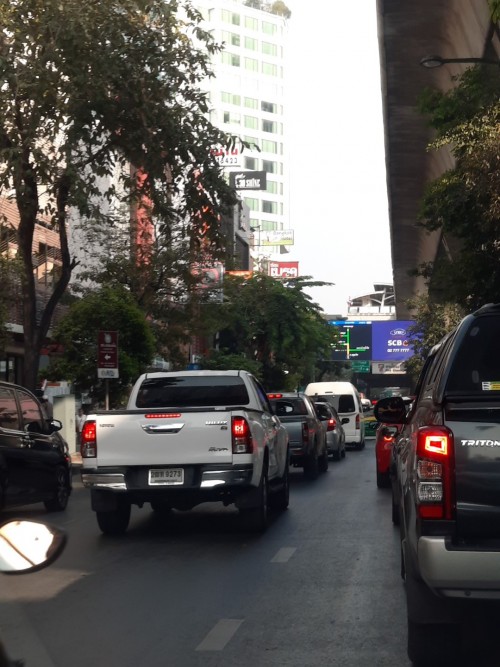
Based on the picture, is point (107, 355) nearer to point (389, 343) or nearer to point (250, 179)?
point (389, 343)

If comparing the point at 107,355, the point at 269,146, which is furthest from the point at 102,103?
the point at 269,146

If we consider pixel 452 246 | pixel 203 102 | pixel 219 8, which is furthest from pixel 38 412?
pixel 219 8

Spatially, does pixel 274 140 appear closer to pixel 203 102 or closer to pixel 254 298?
pixel 254 298

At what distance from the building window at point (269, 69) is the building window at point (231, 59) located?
3556 millimetres

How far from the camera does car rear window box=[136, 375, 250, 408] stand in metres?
15.0

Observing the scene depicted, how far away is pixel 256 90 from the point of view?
137 m

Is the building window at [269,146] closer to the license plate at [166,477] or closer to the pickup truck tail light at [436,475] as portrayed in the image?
the license plate at [166,477]

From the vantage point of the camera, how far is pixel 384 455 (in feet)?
70.2

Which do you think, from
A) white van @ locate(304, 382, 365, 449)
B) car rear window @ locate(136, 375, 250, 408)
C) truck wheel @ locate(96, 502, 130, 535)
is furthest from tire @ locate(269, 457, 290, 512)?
white van @ locate(304, 382, 365, 449)

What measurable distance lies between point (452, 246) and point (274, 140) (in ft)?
323

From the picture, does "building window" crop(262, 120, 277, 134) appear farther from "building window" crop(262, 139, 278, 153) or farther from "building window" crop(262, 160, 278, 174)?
"building window" crop(262, 160, 278, 174)

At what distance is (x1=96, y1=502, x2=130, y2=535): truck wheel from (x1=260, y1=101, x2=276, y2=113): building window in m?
126

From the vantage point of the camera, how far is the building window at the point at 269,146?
13875 centimetres

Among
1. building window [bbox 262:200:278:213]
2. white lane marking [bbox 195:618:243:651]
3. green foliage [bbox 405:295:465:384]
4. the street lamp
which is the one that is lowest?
white lane marking [bbox 195:618:243:651]
